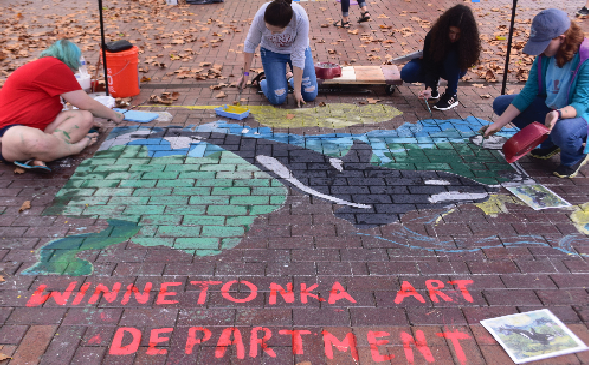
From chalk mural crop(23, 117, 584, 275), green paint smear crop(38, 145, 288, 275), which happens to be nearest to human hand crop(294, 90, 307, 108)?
chalk mural crop(23, 117, 584, 275)

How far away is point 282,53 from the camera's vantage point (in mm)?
5863

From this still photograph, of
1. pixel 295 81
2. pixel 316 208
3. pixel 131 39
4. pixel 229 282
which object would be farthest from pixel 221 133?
pixel 131 39

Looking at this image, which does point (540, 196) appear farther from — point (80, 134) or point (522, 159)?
point (80, 134)

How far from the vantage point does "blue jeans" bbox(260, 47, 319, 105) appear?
232 inches

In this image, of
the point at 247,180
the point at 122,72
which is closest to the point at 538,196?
the point at 247,180

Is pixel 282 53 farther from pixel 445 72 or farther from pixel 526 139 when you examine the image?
pixel 526 139

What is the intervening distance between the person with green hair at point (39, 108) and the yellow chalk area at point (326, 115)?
1402 mm

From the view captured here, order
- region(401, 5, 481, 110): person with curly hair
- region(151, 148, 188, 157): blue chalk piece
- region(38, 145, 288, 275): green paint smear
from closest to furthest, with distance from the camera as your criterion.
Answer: region(38, 145, 288, 275): green paint smear
region(151, 148, 188, 157): blue chalk piece
region(401, 5, 481, 110): person with curly hair

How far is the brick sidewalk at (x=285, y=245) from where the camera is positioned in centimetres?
272

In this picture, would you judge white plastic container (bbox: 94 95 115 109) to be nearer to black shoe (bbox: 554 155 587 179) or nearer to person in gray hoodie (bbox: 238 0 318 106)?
person in gray hoodie (bbox: 238 0 318 106)

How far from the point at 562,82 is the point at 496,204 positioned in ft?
4.28

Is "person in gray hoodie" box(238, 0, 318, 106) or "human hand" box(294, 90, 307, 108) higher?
"person in gray hoodie" box(238, 0, 318, 106)

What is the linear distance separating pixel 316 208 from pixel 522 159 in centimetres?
225

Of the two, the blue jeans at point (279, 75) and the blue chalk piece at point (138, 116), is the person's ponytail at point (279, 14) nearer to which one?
the blue jeans at point (279, 75)
